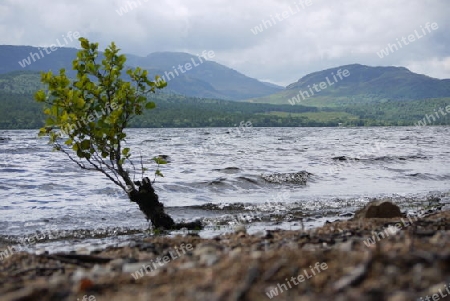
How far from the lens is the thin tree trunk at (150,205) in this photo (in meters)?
14.2

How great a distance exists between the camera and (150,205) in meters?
14.7

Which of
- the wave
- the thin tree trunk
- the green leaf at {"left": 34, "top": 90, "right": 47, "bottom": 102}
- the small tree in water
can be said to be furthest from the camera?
the wave

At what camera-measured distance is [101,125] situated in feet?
41.5

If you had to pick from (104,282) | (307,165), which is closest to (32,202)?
(104,282)

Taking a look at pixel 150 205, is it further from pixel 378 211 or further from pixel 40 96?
pixel 378 211

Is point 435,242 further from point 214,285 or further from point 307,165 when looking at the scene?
point 307,165

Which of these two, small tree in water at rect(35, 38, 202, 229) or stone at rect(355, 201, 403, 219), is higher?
small tree in water at rect(35, 38, 202, 229)

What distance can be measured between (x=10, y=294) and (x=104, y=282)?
105 centimetres

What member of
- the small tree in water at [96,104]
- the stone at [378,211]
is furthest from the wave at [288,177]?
the small tree in water at [96,104]

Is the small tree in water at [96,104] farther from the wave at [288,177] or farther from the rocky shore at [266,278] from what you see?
the wave at [288,177]

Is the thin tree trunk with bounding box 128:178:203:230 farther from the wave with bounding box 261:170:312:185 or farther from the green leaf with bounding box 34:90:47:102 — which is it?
the wave with bounding box 261:170:312:185

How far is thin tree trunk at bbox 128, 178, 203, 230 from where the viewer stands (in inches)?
559

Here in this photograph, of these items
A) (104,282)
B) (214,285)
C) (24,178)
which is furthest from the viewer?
(24,178)

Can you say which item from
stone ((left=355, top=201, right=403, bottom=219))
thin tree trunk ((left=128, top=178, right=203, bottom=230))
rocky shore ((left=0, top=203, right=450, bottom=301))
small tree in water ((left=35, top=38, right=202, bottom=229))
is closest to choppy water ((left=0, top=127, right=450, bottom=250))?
thin tree trunk ((left=128, top=178, right=203, bottom=230))
